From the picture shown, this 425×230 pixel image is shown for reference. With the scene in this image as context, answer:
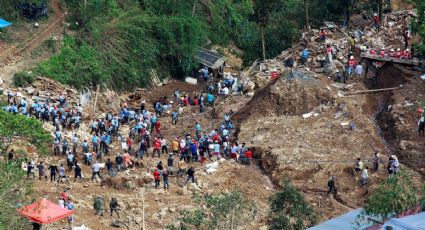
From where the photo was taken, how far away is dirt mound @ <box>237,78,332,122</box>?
142 feet

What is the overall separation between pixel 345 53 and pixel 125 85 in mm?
11907

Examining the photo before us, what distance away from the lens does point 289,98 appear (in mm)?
43438

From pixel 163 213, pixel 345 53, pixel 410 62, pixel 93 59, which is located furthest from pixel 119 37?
pixel 163 213

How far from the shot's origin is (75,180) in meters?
38.5

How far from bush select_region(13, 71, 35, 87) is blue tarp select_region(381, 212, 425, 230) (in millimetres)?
25969

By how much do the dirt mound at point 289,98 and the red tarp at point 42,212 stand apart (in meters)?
14.0

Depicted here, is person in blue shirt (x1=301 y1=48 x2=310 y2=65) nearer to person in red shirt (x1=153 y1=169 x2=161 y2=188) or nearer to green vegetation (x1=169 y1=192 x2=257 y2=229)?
person in red shirt (x1=153 y1=169 x2=161 y2=188)

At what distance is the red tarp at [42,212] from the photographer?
30828 millimetres

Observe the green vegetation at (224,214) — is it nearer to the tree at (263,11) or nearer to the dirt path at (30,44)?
the dirt path at (30,44)

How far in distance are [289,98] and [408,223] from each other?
18258mm

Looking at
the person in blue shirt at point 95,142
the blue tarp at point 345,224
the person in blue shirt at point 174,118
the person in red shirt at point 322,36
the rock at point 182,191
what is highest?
the person in red shirt at point 322,36

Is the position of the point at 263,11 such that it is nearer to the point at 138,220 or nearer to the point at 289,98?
the point at 289,98

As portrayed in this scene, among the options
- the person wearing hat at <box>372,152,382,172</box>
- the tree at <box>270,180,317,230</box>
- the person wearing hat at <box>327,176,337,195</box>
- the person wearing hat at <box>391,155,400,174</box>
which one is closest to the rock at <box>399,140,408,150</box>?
the person wearing hat at <box>372,152,382,172</box>

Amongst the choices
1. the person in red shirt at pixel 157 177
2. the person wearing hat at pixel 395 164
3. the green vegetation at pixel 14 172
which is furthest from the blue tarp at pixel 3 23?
the person wearing hat at pixel 395 164
